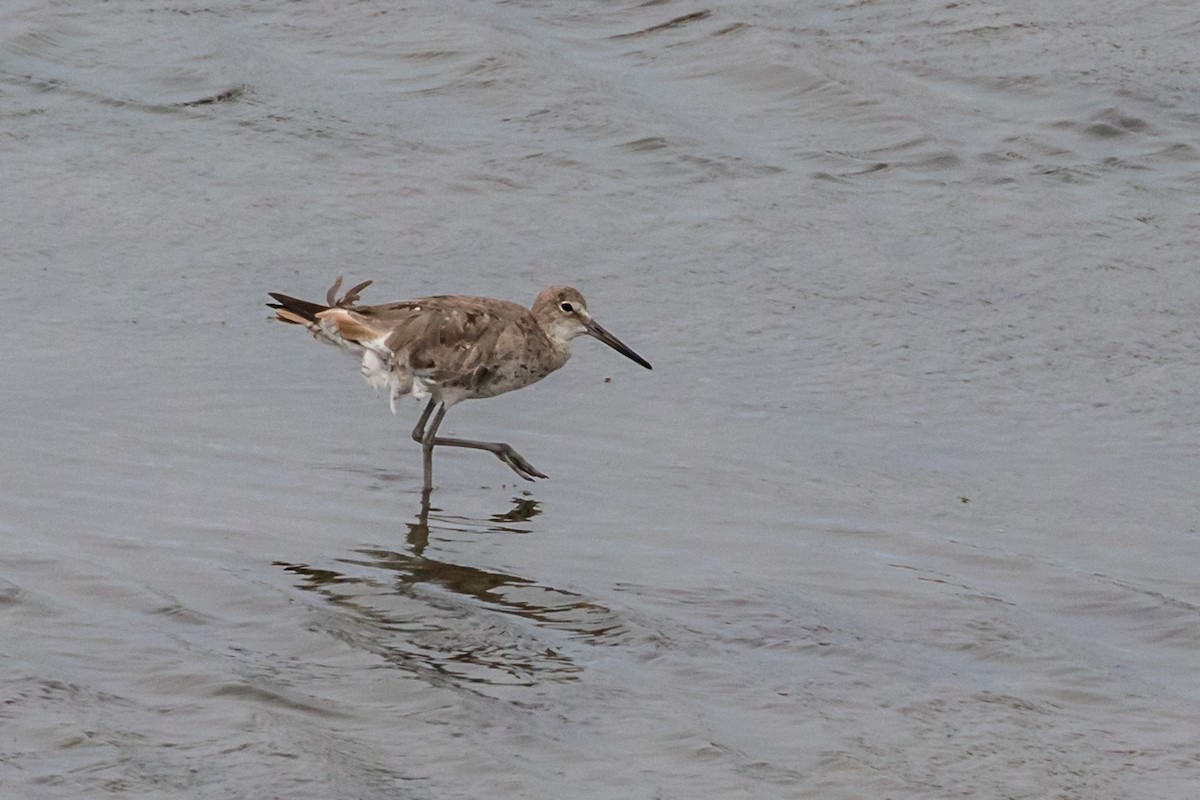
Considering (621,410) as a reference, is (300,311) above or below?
A: above

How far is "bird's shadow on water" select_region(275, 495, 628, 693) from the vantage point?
617 centimetres

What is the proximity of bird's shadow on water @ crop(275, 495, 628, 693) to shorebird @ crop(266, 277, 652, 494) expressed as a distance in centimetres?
122

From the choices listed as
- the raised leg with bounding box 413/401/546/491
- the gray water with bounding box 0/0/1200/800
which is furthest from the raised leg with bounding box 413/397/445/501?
the gray water with bounding box 0/0/1200/800

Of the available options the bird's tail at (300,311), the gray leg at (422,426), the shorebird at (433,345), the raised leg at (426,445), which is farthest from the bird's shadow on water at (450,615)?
the bird's tail at (300,311)

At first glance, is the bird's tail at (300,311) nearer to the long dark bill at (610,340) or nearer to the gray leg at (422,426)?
the gray leg at (422,426)

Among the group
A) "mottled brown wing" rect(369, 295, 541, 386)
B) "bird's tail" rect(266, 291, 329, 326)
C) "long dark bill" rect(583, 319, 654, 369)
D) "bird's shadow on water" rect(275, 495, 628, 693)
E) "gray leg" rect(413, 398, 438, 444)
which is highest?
"bird's tail" rect(266, 291, 329, 326)

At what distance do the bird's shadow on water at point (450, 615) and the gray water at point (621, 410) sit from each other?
0.07 ft

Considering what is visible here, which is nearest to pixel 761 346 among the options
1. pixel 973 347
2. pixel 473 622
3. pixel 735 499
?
pixel 973 347

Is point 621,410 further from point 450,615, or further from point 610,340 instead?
point 450,615

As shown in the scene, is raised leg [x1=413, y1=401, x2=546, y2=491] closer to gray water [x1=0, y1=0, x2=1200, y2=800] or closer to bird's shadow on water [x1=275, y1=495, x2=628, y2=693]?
gray water [x1=0, y1=0, x2=1200, y2=800]

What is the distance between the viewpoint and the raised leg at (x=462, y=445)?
814 cm

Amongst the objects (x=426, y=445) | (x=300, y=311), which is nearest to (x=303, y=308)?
(x=300, y=311)

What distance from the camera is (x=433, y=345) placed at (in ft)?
28.1

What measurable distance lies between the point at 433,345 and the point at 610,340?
96 centimetres
